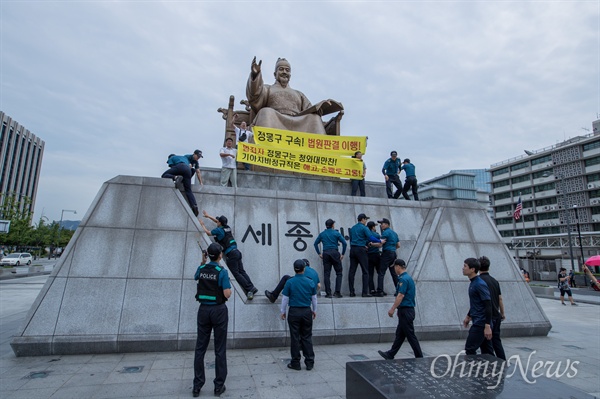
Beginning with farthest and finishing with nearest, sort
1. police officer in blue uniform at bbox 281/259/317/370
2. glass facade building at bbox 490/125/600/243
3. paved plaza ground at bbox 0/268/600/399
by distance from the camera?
→ 1. glass facade building at bbox 490/125/600/243
2. police officer in blue uniform at bbox 281/259/317/370
3. paved plaza ground at bbox 0/268/600/399

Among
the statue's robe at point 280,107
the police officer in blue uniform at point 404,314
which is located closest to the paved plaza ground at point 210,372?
the police officer in blue uniform at point 404,314

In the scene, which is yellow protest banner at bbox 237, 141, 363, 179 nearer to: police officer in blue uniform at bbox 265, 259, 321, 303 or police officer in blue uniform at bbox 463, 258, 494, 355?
police officer in blue uniform at bbox 265, 259, 321, 303

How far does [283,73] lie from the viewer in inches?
563

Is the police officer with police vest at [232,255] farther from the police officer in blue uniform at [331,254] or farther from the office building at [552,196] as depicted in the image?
the office building at [552,196]

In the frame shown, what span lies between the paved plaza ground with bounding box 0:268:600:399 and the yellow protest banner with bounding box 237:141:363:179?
225 inches

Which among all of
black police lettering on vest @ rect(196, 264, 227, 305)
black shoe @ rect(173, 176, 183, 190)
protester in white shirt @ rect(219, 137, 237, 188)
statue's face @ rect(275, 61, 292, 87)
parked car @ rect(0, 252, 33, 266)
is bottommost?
parked car @ rect(0, 252, 33, 266)

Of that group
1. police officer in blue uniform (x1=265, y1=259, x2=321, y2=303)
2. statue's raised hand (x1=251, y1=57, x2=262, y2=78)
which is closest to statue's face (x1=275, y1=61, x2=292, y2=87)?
statue's raised hand (x1=251, y1=57, x2=262, y2=78)

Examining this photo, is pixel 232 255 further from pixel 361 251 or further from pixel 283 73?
pixel 283 73

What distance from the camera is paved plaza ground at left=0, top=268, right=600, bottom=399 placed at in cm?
466

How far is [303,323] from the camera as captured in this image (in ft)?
19.1

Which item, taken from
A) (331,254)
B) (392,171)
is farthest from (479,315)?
(392,171)

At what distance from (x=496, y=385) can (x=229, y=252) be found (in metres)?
5.42

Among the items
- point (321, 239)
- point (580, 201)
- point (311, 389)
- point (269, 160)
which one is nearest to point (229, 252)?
point (321, 239)

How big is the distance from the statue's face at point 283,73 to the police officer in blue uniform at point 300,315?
34.0 feet
